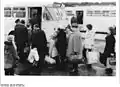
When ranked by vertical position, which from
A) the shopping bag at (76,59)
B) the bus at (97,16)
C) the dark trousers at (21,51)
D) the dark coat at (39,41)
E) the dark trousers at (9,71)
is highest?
the bus at (97,16)

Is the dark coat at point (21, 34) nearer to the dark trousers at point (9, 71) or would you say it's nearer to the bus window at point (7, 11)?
the bus window at point (7, 11)

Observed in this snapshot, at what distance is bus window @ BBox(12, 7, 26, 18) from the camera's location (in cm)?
585

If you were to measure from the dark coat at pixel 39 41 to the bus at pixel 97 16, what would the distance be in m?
0.66

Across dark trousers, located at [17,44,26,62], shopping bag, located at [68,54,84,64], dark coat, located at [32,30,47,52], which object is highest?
dark coat, located at [32,30,47,52]

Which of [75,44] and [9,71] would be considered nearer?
[75,44]

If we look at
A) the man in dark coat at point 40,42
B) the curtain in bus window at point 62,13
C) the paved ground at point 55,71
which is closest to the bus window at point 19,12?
the man in dark coat at point 40,42

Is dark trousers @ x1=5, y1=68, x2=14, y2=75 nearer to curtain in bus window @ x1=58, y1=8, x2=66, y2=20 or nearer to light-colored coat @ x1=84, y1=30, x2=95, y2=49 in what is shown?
curtain in bus window @ x1=58, y1=8, x2=66, y2=20

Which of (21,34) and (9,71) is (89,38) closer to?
(21,34)

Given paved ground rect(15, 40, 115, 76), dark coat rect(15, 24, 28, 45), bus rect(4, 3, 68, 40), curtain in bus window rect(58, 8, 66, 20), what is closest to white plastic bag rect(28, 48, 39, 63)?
paved ground rect(15, 40, 115, 76)

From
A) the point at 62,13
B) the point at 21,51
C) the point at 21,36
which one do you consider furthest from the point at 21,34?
the point at 62,13

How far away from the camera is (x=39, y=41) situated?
584 centimetres

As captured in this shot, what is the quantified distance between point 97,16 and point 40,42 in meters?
1.29

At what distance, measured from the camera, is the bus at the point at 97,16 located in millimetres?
5809
